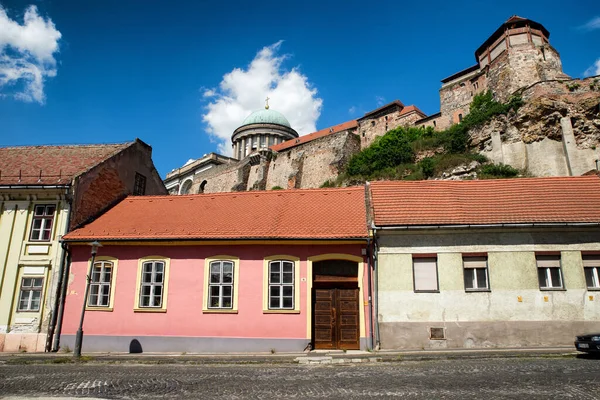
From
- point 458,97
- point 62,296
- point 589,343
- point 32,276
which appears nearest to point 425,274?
point 589,343

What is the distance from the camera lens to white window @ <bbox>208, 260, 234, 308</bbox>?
1664 cm

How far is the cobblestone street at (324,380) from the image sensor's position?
355 inches

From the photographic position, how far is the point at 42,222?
61.3 ft

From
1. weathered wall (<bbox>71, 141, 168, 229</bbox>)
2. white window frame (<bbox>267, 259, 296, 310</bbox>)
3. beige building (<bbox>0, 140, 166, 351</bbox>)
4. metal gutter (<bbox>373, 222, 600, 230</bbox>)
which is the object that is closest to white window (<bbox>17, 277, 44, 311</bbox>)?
beige building (<bbox>0, 140, 166, 351</bbox>)

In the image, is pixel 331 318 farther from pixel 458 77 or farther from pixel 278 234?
pixel 458 77

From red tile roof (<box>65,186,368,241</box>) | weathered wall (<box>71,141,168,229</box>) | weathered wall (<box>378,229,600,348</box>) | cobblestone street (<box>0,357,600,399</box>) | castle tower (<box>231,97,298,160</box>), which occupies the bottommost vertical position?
cobblestone street (<box>0,357,600,399</box>)

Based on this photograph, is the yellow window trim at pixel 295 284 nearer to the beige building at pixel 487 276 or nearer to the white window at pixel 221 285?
the white window at pixel 221 285

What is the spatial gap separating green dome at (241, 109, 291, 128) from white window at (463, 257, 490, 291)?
75.6 meters

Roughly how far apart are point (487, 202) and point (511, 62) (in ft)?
128

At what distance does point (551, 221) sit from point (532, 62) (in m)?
40.0

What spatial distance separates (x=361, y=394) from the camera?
8961 millimetres

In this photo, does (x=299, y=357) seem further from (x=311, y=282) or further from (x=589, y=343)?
(x=589, y=343)

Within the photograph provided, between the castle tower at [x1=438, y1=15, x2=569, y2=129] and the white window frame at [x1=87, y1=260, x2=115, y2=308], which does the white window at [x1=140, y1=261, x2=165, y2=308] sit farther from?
the castle tower at [x1=438, y1=15, x2=569, y2=129]


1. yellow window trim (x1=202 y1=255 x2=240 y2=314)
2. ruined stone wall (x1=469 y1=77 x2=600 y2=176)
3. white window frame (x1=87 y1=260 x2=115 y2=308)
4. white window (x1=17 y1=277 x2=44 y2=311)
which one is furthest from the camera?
ruined stone wall (x1=469 y1=77 x2=600 y2=176)
